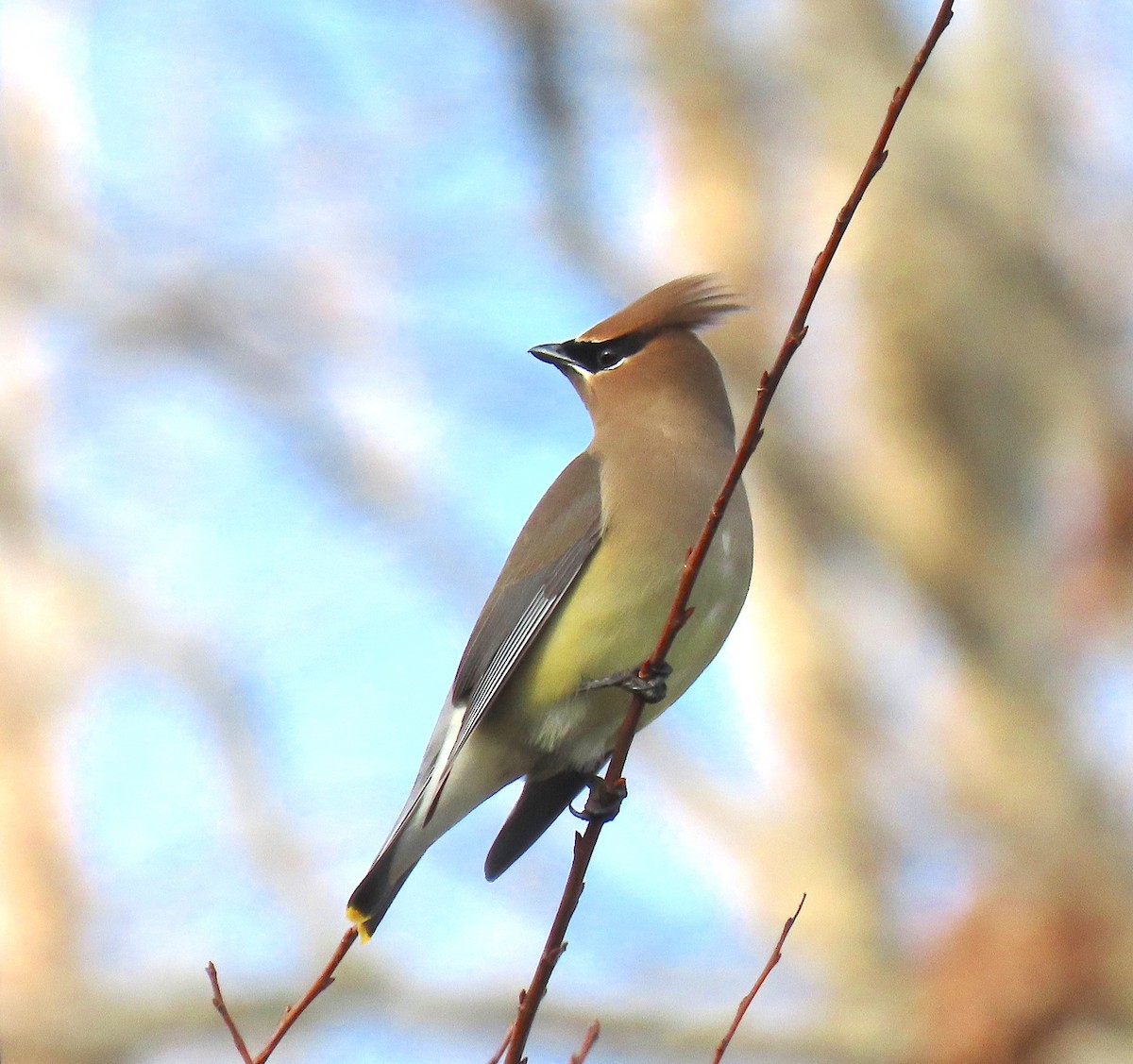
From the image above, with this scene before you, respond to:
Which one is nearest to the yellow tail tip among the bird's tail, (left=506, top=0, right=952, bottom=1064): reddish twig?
the bird's tail

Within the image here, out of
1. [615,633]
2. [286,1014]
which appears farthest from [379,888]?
[286,1014]

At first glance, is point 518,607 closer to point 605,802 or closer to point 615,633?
point 615,633

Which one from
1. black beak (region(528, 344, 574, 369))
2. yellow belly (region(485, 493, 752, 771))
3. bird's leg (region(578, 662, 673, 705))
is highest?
black beak (region(528, 344, 574, 369))

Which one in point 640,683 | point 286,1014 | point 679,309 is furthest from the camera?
point 679,309

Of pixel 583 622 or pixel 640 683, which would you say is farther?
pixel 583 622

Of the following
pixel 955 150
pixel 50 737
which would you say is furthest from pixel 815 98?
pixel 50 737

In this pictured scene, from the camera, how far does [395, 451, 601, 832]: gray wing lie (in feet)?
12.8

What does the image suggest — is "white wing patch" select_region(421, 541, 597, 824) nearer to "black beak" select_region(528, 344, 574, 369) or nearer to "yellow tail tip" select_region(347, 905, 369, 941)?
"yellow tail tip" select_region(347, 905, 369, 941)

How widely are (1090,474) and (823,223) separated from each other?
223 centimetres

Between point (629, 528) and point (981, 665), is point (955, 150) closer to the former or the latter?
point (981, 665)

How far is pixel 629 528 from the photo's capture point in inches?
154

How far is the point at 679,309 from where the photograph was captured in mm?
4496

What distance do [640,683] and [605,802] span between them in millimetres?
274

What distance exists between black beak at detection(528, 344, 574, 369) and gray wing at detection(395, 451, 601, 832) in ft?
1.45
